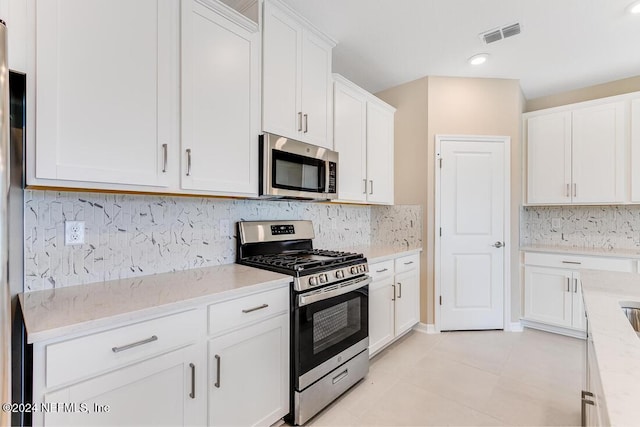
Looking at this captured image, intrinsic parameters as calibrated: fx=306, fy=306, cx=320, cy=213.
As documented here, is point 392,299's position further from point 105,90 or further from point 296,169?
point 105,90

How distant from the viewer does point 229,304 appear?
1487mm

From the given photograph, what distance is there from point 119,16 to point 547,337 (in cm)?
427

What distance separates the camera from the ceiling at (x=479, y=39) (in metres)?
2.19

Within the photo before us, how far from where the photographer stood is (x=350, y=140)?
2828 millimetres

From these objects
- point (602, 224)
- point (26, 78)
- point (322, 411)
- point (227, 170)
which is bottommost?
point (322, 411)

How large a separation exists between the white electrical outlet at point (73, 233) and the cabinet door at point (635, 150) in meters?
4.49

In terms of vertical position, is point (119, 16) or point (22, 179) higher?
point (119, 16)

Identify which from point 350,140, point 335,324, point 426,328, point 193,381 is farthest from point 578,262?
point 193,381

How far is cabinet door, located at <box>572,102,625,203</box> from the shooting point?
3.04 meters

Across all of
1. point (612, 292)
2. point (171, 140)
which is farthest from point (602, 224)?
point (171, 140)

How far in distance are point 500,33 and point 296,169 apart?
2.02 metres

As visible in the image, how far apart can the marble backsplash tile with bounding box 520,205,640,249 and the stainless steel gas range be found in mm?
2543

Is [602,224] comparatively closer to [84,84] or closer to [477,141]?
[477,141]

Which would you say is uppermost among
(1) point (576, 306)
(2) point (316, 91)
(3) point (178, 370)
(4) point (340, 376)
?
(2) point (316, 91)
